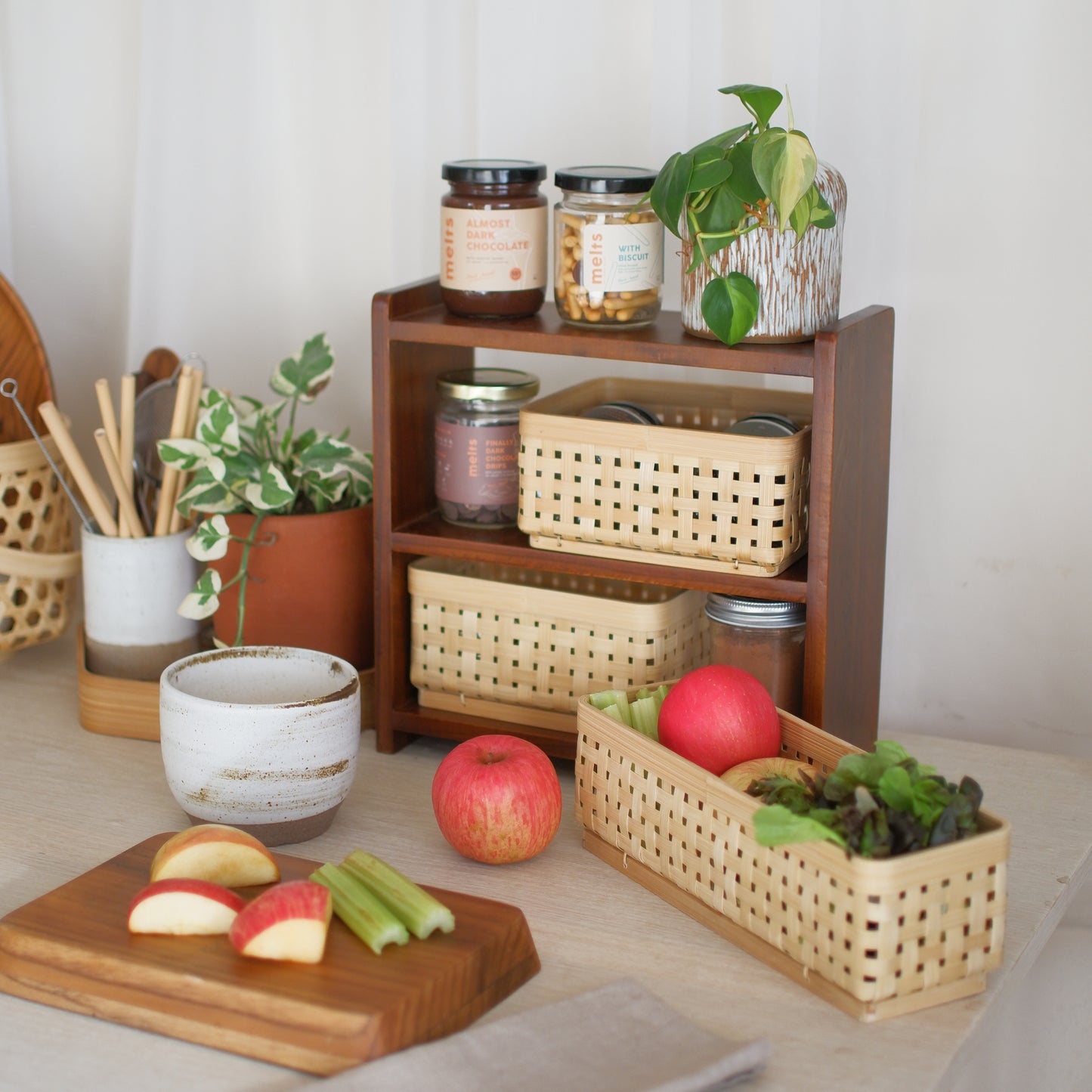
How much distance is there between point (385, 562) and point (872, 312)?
39 cm

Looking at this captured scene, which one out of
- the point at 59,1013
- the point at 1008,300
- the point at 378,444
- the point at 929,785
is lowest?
the point at 59,1013

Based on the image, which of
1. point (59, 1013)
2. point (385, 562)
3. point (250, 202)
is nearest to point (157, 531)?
point (385, 562)

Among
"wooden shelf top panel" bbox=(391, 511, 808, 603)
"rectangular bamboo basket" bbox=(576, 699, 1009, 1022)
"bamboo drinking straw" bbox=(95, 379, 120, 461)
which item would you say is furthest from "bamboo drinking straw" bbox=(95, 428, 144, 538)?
"rectangular bamboo basket" bbox=(576, 699, 1009, 1022)

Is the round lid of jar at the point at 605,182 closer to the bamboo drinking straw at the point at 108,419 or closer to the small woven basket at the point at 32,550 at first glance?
the bamboo drinking straw at the point at 108,419

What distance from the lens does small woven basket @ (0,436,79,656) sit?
1132 mm

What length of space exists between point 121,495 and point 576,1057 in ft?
1.98

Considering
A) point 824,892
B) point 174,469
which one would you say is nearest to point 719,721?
point 824,892

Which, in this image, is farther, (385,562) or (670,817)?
(385,562)

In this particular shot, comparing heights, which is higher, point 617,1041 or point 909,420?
point 909,420

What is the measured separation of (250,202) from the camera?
1283mm

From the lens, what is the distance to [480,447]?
1.02 m

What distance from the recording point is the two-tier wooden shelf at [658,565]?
2.89 feet

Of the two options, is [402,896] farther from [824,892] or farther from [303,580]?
[303,580]

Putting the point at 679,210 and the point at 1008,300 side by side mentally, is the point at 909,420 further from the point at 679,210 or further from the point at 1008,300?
the point at 679,210
